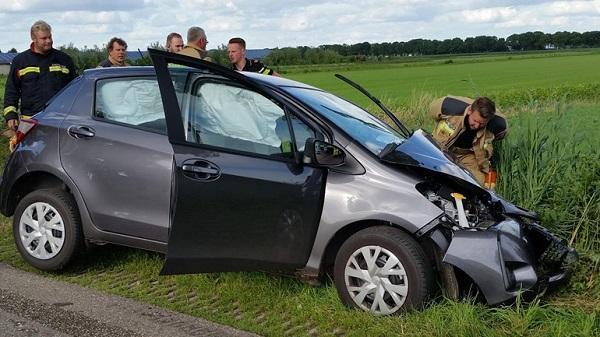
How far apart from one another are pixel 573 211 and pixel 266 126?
250 cm

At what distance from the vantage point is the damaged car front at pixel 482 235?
407 centimetres

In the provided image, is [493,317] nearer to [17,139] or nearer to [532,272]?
[532,272]

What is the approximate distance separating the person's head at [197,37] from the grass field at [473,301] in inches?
122

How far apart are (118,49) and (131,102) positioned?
123 inches

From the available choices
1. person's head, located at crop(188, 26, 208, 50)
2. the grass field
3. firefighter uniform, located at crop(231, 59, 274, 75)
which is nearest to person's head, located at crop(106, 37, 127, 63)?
person's head, located at crop(188, 26, 208, 50)

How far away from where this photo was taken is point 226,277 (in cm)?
518

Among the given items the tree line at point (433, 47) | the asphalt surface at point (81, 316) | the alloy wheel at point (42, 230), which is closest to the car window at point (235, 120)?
the asphalt surface at point (81, 316)

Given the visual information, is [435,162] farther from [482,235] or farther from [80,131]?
[80,131]

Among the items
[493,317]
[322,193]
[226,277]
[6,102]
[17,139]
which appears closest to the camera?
[493,317]

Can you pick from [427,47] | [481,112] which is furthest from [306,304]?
[427,47]

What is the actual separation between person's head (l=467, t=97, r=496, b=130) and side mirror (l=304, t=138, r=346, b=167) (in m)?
2.23

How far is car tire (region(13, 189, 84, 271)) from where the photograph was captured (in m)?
5.34

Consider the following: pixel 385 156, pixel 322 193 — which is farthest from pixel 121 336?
pixel 385 156

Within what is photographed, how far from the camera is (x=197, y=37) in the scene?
8336 mm
